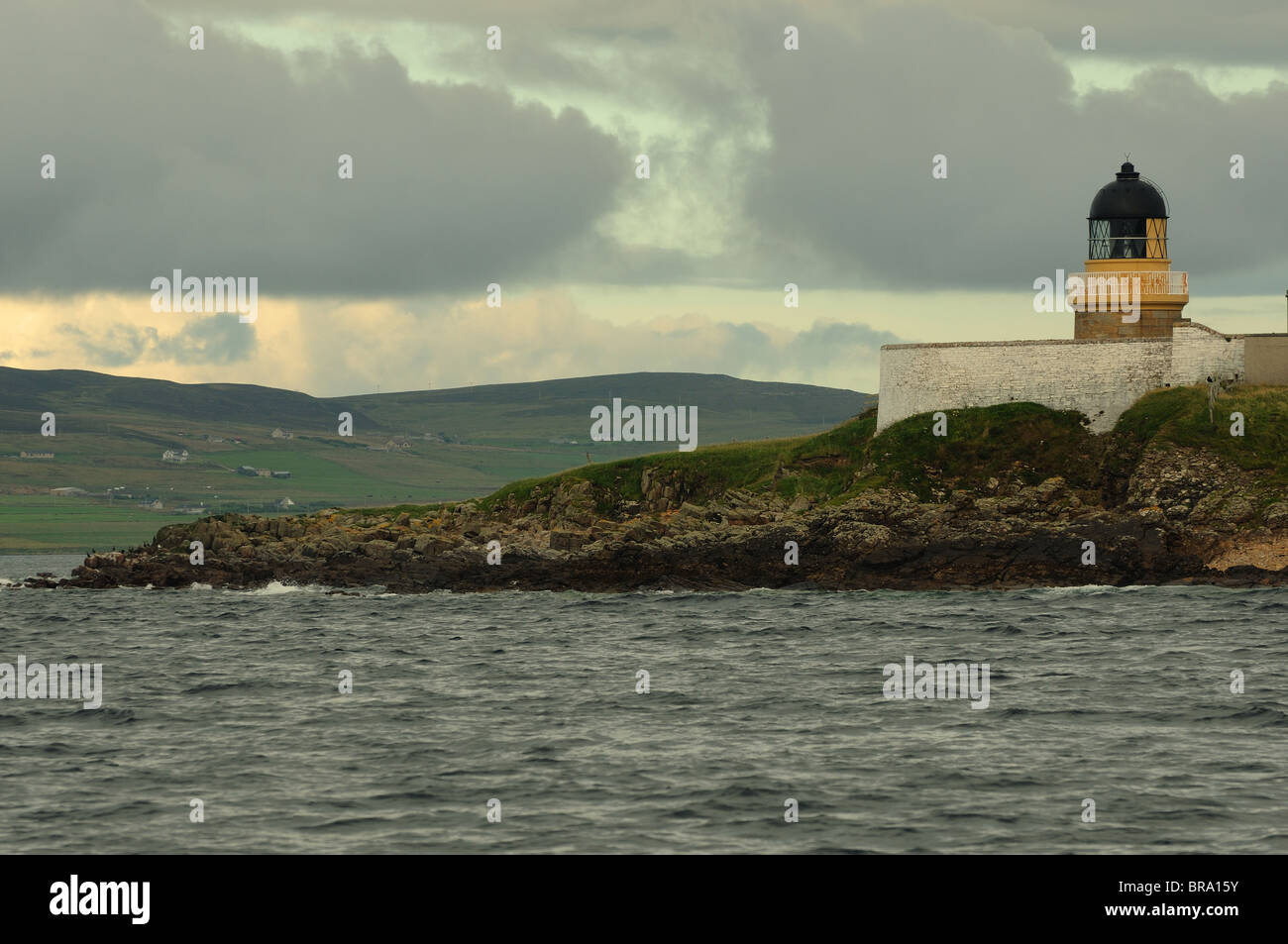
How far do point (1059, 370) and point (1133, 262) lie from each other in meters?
6.83

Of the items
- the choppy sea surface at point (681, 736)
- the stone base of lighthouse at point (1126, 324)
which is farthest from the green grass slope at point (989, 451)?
the choppy sea surface at point (681, 736)

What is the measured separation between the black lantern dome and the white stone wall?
537cm

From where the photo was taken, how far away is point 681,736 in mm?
27406

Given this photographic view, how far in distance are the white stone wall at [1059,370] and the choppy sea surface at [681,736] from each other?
47.5 ft

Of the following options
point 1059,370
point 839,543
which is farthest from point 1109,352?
point 839,543

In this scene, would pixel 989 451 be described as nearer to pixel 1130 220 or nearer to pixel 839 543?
pixel 839 543

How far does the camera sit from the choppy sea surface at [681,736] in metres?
20.9

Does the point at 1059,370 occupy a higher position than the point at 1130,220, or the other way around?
the point at 1130,220

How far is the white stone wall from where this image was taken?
59.0 metres

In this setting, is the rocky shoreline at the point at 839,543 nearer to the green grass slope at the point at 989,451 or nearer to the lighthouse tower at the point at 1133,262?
the green grass slope at the point at 989,451

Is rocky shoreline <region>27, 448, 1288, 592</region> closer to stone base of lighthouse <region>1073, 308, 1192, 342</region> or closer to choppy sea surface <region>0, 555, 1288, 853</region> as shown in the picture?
choppy sea surface <region>0, 555, 1288, 853</region>
